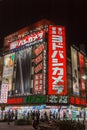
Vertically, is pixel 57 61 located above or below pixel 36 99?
above

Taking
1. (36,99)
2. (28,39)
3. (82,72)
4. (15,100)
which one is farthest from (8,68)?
(82,72)

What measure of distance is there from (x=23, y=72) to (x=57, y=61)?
9.93m

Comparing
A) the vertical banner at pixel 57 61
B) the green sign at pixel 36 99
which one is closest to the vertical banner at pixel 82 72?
the vertical banner at pixel 57 61

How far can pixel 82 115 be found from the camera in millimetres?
54875

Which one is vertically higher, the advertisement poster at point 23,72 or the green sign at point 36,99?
the advertisement poster at point 23,72

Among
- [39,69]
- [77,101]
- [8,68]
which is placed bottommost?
[77,101]

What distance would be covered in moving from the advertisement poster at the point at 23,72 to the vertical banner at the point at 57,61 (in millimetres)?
6218

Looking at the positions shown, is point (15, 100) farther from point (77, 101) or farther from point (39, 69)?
point (77, 101)

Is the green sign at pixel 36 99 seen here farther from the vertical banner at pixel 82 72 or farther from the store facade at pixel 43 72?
the vertical banner at pixel 82 72

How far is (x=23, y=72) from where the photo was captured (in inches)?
2142

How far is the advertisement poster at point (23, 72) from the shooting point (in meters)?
52.6

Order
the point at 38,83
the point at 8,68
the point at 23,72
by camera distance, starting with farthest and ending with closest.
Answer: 1. the point at 8,68
2. the point at 23,72
3. the point at 38,83

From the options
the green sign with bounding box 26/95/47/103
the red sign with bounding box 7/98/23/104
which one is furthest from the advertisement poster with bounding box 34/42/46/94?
the red sign with bounding box 7/98/23/104

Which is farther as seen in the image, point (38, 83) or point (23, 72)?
point (23, 72)
